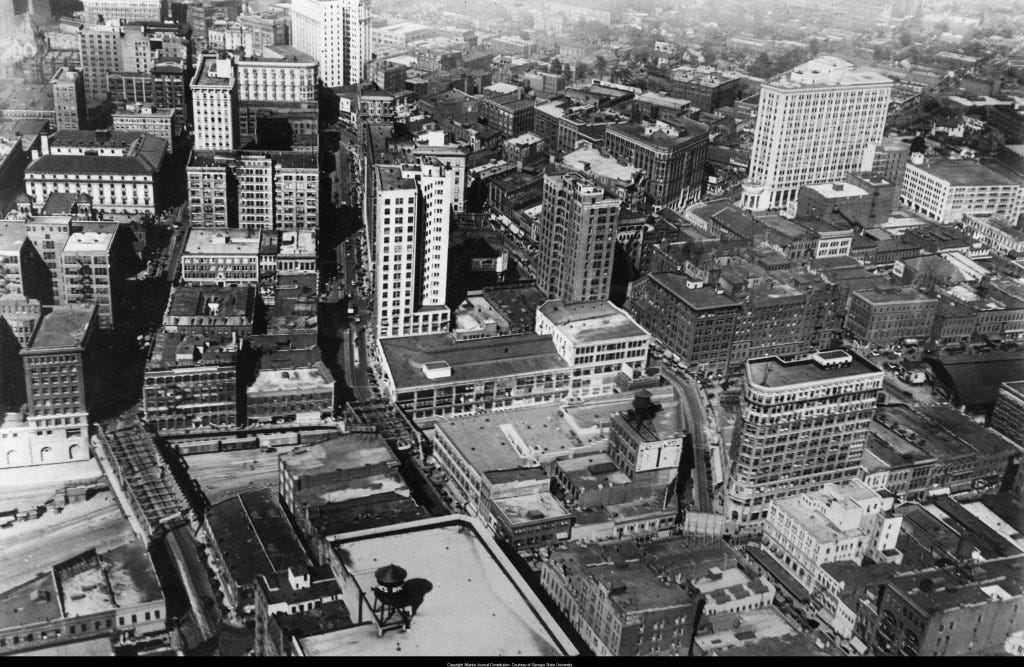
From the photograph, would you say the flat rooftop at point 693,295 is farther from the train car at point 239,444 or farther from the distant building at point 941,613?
the train car at point 239,444

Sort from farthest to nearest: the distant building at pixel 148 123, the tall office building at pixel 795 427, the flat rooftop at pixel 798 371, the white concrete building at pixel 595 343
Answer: the distant building at pixel 148 123 → the white concrete building at pixel 595 343 → the flat rooftop at pixel 798 371 → the tall office building at pixel 795 427

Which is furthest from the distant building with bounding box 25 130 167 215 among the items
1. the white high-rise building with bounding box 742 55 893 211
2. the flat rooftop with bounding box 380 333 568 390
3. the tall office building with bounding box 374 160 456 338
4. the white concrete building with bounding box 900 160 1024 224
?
the white concrete building with bounding box 900 160 1024 224

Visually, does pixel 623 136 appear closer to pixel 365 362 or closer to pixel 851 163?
pixel 851 163

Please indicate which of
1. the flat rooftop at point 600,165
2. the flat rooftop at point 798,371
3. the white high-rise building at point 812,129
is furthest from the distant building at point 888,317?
the flat rooftop at point 600,165

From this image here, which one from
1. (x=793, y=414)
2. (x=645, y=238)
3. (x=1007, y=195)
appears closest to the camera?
(x=793, y=414)

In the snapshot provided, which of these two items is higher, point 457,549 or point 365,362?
point 457,549
